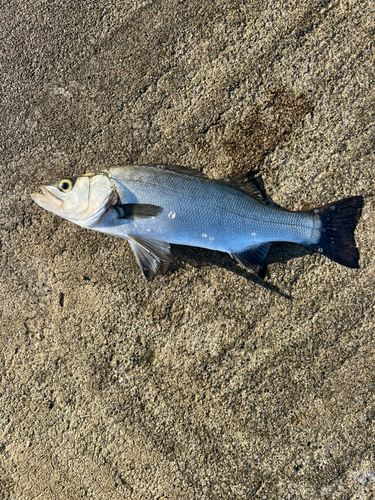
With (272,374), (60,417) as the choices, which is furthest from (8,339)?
A: (272,374)

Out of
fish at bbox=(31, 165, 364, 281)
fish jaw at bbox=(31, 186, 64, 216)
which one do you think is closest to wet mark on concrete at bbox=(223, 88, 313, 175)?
fish at bbox=(31, 165, 364, 281)

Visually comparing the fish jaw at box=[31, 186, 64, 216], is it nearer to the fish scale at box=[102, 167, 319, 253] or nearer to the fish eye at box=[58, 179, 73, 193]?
the fish eye at box=[58, 179, 73, 193]

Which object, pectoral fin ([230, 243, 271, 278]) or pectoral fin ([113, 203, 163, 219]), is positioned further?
pectoral fin ([230, 243, 271, 278])

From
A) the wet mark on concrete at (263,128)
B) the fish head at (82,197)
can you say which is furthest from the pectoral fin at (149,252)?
the wet mark on concrete at (263,128)

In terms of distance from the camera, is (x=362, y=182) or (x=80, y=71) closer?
(x=362, y=182)

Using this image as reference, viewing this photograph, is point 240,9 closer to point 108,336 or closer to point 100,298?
point 100,298
